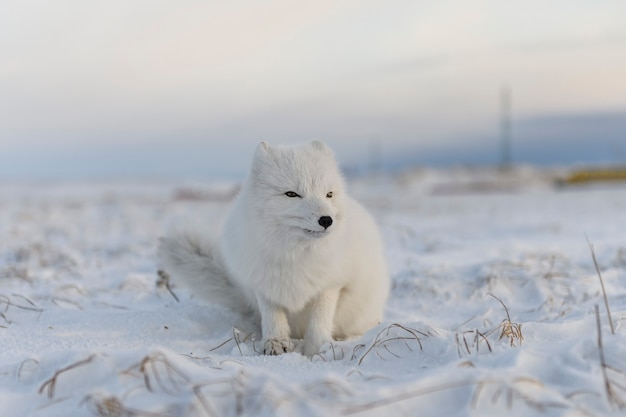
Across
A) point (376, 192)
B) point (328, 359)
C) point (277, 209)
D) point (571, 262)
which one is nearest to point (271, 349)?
point (328, 359)

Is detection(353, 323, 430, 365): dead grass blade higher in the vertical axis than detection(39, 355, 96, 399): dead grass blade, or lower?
lower

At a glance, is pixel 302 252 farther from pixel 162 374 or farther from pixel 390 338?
pixel 162 374

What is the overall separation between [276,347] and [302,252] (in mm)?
545

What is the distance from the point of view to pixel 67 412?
2.07 meters

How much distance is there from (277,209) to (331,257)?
413 millimetres

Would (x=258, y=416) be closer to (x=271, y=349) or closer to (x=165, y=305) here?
(x=271, y=349)

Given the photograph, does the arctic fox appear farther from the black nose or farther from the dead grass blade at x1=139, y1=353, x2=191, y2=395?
the dead grass blade at x1=139, y1=353, x2=191, y2=395

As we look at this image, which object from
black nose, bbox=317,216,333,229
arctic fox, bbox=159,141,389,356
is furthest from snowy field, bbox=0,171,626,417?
black nose, bbox=317,216,333,229

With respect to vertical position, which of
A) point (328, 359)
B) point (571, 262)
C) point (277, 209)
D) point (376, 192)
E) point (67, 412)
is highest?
point (277, 209)

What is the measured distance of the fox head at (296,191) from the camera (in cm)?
318

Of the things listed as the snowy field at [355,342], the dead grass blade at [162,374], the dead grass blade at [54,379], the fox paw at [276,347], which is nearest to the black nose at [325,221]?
the snowy field at [355,342]

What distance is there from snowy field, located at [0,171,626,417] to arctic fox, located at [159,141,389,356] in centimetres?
31

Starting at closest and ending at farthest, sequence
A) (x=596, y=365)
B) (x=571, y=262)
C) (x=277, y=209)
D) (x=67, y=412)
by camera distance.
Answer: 1. (x=67, y=412)
2. (x=596, y=365)
3. (x=277, y=209)
4. (x=571, y=262)

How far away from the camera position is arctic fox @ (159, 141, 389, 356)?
3.29 meters
